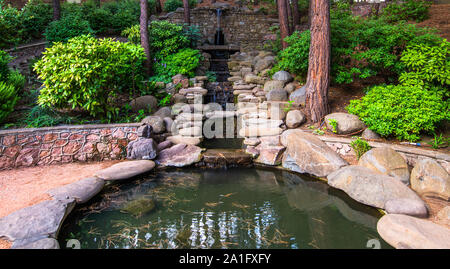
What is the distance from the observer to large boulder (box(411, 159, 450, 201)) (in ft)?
11.5

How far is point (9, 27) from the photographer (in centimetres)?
673

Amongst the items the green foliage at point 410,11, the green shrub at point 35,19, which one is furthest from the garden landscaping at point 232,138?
the green foliage at point 410,11

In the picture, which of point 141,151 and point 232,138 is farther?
point 232,138

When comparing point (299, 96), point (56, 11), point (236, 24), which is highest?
point (236, 24)

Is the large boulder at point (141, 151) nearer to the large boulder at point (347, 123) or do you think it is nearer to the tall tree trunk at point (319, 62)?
the tall tree trunk at point (319, 62)

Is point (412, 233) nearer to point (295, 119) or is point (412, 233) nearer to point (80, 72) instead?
point (295, 119)

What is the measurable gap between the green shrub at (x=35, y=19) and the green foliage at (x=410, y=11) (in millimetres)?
13557

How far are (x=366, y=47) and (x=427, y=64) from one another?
1724 millimetres

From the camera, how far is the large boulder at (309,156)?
177 inches

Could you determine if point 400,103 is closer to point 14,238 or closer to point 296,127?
point 296,127

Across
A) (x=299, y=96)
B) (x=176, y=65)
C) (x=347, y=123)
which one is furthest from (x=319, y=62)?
(x=176, y=65)

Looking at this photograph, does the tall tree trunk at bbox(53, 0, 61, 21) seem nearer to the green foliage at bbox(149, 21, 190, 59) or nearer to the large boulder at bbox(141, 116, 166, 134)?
the green foliage at bbox(149, 21, 190, 59)
